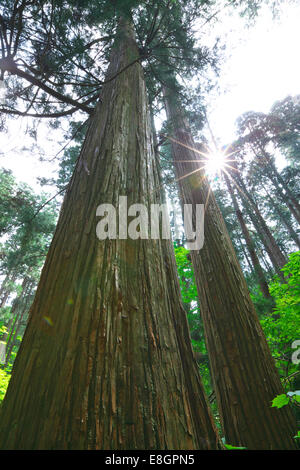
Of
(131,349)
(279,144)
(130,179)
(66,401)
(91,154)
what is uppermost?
(279,144)

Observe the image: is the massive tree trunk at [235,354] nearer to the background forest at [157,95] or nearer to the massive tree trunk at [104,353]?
the background forest at [157,95]

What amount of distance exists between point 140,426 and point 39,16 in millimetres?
4449

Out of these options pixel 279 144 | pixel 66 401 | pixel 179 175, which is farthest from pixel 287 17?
pixel 279 144

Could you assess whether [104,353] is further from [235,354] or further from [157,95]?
[157,95]

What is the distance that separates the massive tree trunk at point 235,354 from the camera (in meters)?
2.06

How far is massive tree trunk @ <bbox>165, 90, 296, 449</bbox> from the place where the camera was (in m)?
2.06

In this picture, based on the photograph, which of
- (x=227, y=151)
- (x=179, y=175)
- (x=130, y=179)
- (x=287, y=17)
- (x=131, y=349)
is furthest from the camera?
(x=227, y=151)

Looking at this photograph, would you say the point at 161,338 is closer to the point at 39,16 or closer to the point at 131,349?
the point at 131,349

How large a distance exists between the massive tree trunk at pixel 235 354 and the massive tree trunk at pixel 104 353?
1819 millimetres

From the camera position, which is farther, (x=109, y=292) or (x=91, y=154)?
(x=91, y=154)

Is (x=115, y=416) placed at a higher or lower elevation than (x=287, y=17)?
lower

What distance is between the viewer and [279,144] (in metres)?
15.8

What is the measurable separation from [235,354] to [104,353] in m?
2.29

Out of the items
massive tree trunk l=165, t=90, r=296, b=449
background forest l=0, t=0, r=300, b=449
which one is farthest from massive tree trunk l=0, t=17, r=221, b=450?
massive tree trunk l=165, t=90, r=296, b=449
